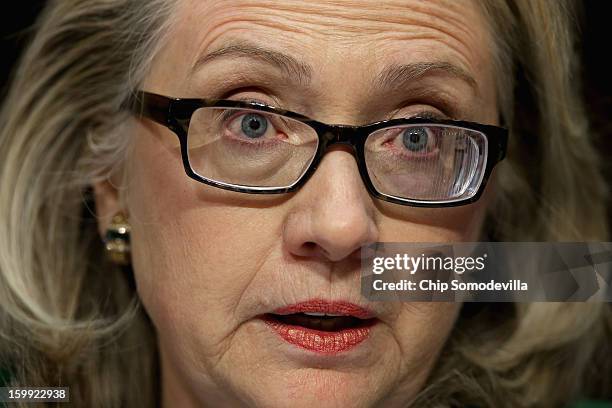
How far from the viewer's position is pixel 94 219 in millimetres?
1790

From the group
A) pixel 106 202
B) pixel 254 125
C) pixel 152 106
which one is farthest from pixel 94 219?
pixel 254 125

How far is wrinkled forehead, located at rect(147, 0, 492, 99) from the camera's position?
1.34m

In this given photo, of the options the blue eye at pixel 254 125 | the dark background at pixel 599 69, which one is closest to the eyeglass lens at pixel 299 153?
the blue eye at pixel 254 125

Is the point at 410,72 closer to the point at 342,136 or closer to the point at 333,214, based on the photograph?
the point at 342,136

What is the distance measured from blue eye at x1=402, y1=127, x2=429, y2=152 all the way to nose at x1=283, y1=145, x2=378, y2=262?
0.42 feet

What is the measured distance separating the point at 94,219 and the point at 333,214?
2.36ft

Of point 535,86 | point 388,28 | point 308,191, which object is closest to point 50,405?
point 308,191

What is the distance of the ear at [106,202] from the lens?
1.63 meters

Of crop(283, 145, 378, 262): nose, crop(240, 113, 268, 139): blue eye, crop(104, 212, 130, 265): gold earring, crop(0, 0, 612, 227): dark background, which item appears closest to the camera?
crop(283, 145, 378, 262): nose

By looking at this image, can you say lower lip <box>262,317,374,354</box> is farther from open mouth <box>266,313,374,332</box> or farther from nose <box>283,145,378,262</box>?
nose <box>283,145,378,262</box>

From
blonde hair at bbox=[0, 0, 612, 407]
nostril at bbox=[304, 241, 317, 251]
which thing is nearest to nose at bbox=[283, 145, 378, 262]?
nostril at bbox=[304, 241, 317, 251]

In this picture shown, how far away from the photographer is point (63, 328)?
1.64 metres

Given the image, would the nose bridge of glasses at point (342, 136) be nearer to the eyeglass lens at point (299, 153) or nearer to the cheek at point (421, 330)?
the eyeglass lens at point (299, 153)

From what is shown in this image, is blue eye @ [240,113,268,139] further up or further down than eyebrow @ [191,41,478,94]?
further down
